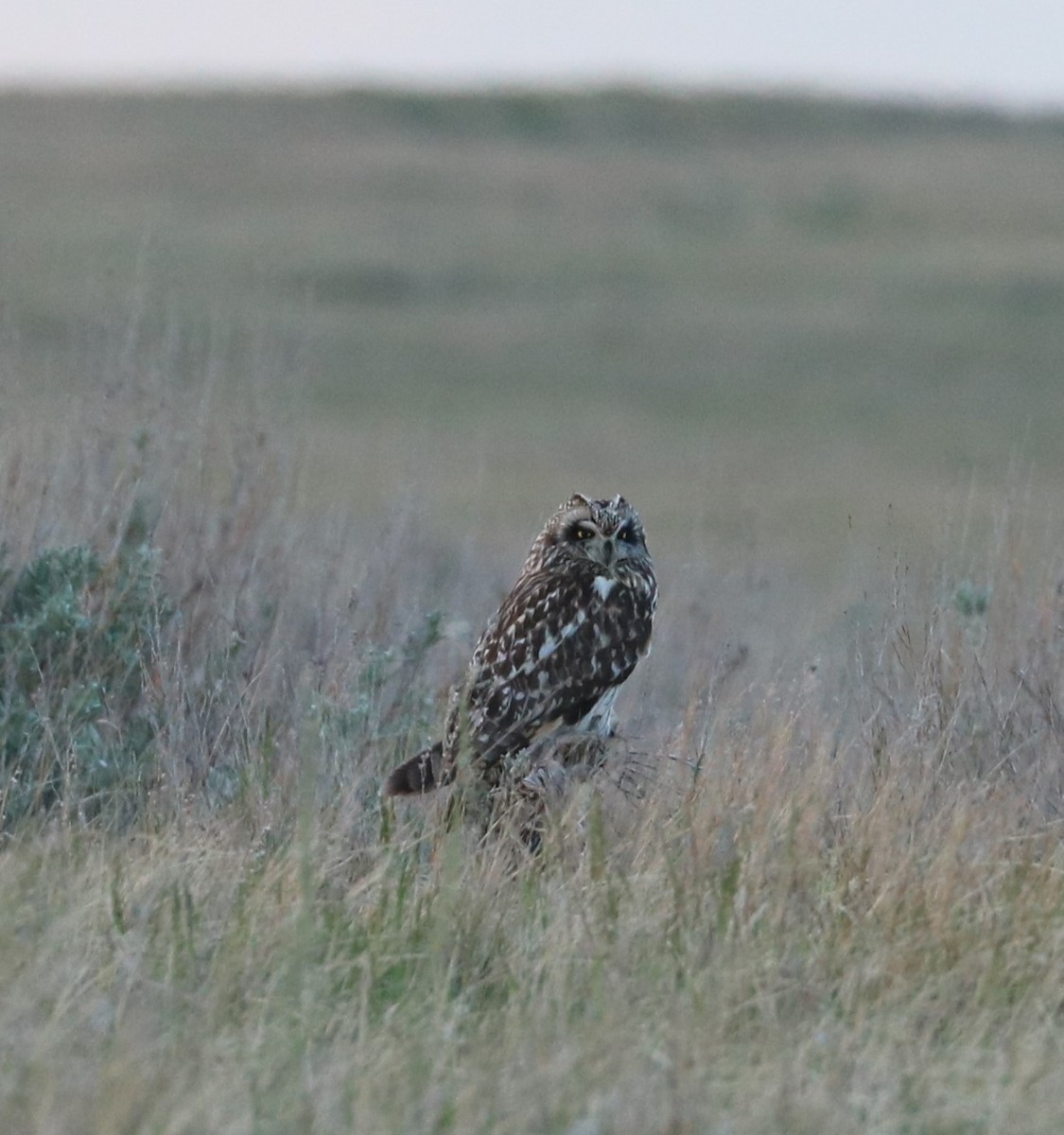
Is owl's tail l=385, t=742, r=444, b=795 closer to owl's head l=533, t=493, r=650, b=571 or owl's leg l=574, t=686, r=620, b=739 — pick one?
owl's leg l=574, t=686, r=620, b=739

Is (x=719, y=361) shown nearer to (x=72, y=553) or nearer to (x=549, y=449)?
(x=549, y=449)

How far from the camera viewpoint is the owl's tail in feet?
17.6

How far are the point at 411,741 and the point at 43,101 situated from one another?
4611 cm

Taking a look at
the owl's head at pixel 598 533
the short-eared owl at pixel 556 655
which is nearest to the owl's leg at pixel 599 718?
the short-eared owl at pixel 556 655

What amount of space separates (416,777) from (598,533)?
958 millimetres

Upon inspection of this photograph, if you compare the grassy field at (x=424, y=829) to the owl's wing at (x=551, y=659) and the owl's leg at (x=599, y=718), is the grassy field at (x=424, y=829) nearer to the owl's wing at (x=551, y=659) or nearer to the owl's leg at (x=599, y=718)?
the owl's leg at (x=599, y=718)

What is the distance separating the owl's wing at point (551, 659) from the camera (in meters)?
5.63

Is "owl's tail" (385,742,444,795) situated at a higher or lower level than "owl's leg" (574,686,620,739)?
lower

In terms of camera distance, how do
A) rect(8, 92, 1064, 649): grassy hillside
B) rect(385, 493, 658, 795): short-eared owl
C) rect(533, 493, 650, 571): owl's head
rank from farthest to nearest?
rect(8, 92, 1064, 649): grassy hillside → rect(533, 493, 650, 571): owl's head → rect(385, 493, 658, 795): short-eared owl

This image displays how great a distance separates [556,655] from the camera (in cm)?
562

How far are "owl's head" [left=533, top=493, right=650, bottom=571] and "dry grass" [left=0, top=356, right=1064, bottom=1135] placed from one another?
1.64ft

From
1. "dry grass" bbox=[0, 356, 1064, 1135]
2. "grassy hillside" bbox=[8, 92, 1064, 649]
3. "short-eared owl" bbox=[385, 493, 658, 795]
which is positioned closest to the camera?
"dry grass" bbox=[0, 356, 1064, 1135]

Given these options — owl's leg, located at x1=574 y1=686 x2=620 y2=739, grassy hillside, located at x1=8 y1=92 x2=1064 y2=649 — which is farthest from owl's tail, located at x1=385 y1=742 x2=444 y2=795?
grassy hillside, located at x1=8 y1=92 x2=1064 y2=649

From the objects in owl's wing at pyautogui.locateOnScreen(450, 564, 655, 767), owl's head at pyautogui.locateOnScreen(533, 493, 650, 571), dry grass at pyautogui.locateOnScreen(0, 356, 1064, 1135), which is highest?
owl's head at pyautogui.locateOnScreen(533, 493, 650, 571)
